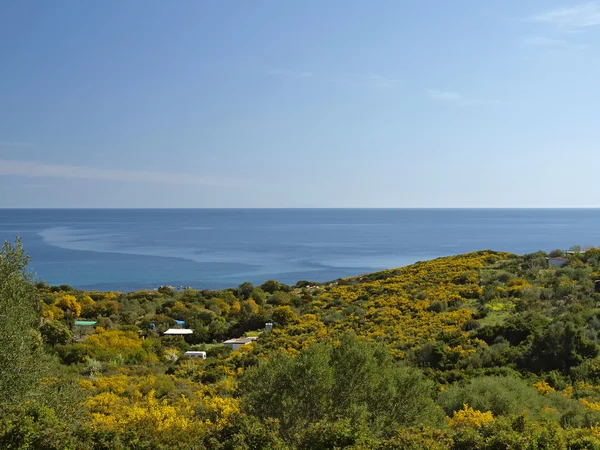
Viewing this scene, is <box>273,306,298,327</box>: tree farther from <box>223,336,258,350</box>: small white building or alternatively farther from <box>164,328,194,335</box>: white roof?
<box>164,328,194,335</box>: white roof

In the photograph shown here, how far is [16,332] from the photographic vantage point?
11.4 m

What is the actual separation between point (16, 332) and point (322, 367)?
683 centimetres

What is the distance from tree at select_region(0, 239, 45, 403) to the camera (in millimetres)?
11188

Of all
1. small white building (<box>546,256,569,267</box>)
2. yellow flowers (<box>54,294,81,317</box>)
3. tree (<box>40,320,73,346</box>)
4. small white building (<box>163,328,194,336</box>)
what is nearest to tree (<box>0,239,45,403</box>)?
tree (<box>40,320,73,346</box>)

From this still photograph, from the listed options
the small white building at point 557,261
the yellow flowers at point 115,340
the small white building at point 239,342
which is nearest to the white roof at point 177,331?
the yellow flowers at point 115,340

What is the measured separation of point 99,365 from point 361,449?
53.3ft

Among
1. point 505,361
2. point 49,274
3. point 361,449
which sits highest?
point 361,449

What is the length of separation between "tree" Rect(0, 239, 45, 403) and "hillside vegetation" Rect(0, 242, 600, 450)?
0.03 meters

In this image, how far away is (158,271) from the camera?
85.2m

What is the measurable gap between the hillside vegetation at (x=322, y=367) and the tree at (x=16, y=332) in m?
0.03

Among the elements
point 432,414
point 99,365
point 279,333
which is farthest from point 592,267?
point 99,365

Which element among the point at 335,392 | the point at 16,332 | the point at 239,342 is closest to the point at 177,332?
the point at 239,342

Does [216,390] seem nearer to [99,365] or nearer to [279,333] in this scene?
[99,365]

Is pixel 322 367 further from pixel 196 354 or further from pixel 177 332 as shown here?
pixel 177 332
